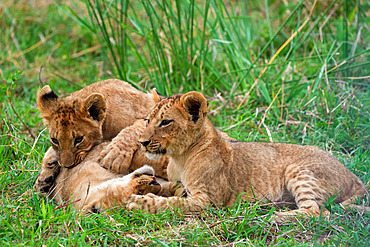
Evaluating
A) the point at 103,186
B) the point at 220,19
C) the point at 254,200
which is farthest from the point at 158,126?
the point at 220,19

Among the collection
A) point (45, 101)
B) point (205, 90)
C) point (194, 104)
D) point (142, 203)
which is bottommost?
point (205, 90)

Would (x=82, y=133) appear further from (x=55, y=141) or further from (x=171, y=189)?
(x=171, y=189)

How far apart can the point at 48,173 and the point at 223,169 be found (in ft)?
5.81

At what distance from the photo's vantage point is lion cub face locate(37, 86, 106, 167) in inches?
194

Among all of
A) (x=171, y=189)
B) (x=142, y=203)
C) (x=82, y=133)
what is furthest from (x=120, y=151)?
(x=142, y=203)

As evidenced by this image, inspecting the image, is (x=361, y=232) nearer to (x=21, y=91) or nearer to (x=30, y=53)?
(x=21, y=91)

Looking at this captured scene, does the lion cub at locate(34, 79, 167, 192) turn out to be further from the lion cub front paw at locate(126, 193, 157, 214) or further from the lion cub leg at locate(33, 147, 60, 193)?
the lion cub front paw at locate(126, 193, 157, 214)

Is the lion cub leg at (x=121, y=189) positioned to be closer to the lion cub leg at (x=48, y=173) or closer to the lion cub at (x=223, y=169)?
the lion cub at (x=223, y=169)

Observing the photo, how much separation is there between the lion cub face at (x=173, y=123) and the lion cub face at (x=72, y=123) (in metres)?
0.73

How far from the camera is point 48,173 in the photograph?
5.12 meters

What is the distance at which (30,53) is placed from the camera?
10.0 meters

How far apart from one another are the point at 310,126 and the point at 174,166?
2332 mm

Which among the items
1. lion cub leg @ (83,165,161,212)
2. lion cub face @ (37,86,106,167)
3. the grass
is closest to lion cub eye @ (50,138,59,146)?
lion cub face @ (37,86,106,167)

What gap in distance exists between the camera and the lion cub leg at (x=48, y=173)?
5023 mm
